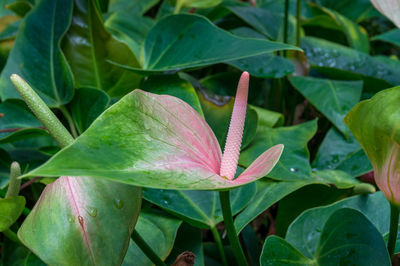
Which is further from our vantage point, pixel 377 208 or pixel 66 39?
pixel 66 39

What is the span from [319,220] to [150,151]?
0.96 ft

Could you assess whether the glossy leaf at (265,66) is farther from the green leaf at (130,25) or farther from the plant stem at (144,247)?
the plant stem at (144,247)

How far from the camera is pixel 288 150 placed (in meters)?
0.63

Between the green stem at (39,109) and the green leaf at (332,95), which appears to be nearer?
the green stem at (39,109)

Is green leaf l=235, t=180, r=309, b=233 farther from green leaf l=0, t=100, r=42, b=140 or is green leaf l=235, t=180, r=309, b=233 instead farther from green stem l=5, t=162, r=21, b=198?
green leaf l=0, t=100, r=42, b=140

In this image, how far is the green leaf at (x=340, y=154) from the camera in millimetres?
674

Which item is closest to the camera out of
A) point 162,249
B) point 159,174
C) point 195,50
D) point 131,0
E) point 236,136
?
point 159,174

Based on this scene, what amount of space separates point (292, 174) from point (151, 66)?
29 cm

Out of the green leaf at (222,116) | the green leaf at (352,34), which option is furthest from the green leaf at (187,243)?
the green leaf at (352,34)

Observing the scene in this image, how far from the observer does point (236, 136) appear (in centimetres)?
39

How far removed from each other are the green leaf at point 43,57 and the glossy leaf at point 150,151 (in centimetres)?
37

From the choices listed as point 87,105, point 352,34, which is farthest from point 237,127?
point 352,34

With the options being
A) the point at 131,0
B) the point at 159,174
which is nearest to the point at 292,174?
the point at 159,174

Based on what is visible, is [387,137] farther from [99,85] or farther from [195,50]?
[99,85]
